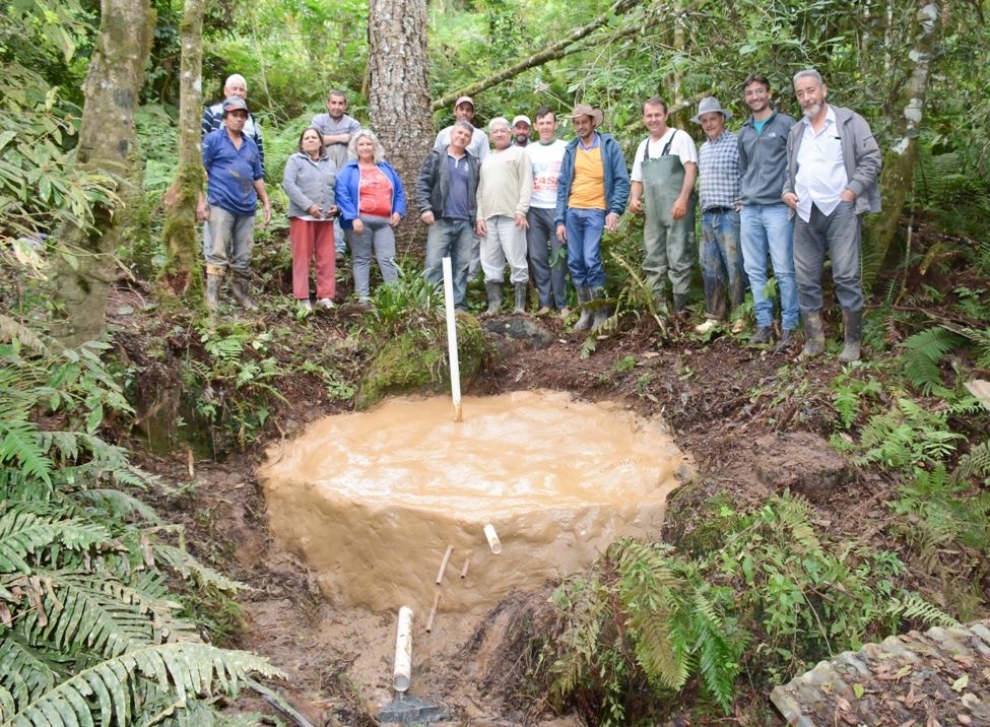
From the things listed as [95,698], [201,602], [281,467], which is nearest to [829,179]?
[281,467]

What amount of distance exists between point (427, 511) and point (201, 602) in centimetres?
161

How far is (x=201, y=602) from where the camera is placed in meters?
4.62

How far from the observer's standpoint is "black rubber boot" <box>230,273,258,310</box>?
810 centimetres

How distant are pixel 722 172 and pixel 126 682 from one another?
618 centimetres

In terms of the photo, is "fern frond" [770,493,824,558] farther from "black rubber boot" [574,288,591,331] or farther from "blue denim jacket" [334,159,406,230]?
"blue denim jacket" [334,159,406,230]

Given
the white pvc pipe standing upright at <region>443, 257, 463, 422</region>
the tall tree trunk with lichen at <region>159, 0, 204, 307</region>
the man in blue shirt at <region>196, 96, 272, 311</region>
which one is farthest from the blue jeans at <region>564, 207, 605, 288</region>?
the tall tree trunk with lichen at <region>159, 0, 204, 307</region>

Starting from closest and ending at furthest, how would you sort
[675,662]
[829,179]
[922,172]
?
[675,662] → [829,179] → [922,172]

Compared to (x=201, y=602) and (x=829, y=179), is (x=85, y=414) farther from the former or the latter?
(x=829, y=179)

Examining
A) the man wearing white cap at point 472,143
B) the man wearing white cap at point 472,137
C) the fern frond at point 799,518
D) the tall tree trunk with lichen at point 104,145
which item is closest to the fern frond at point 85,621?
the tall tree trunk with lichen at point 104,145

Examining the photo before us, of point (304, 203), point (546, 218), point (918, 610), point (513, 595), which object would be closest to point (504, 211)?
point (546, 218)

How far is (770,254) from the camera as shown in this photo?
7211 millimetres

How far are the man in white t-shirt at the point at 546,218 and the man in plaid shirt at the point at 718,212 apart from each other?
5.12 ft

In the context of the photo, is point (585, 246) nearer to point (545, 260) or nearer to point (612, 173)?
point (545, 260)

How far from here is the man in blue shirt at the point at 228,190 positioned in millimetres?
7727
